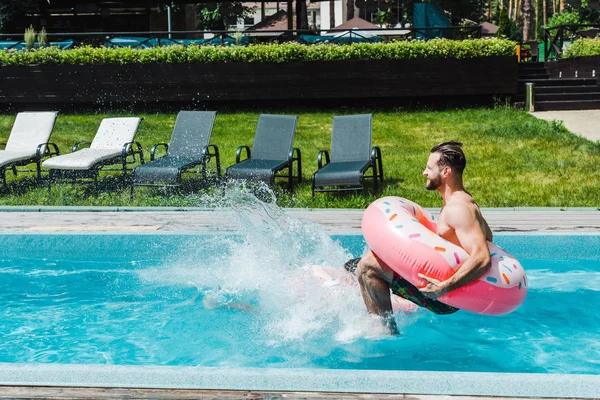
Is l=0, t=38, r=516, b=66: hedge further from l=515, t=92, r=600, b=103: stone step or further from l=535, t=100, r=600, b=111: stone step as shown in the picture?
l=535, t=100, r=600, b=111: stone step

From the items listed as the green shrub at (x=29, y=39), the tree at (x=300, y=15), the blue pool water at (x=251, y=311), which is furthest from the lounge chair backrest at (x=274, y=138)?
the tree at (x=300, y=15)

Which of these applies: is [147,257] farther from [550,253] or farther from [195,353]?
[550,253]

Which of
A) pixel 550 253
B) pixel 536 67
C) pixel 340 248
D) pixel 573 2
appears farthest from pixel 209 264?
pixel 536 67

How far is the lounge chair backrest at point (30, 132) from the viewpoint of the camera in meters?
11.3

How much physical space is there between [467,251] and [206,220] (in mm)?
4289

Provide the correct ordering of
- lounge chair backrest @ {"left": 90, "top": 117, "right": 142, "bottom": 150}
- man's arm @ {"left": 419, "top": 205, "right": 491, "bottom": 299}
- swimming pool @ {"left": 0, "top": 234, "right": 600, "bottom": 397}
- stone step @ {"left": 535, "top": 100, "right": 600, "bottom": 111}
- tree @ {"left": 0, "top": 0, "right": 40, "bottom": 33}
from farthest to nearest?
tree @ {"left": 0, "top": 0, "right": 40, "bottom": 33}, stone step @ {"left": 535, "top": 100, "right": 600, "bottom": 111}, lounge chair backrest @ {"left": 90, "top": 117, "right": 142, "bottom": 150}, swimming pool @ {"left": 0, "top": 234, "right": 600, "bottom": 397}, man's arm @ {"left": 419, "top": 205, "right": 491, "bottom": 299}

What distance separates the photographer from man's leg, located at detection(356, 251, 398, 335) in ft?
16.7

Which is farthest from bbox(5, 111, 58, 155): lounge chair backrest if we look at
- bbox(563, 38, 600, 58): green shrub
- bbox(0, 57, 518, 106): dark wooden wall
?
bbox(563, 38, 600, 58): green shrub

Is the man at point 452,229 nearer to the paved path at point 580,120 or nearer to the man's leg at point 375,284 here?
the man's leg at point 375,284

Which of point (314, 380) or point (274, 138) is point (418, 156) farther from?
point (314, 380)

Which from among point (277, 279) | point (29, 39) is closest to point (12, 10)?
point (29, 39)

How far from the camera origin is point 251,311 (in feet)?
20.8

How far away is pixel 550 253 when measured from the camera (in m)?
7.33

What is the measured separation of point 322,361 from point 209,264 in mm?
2337
